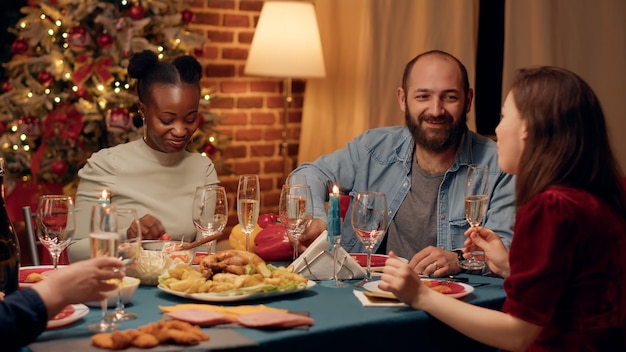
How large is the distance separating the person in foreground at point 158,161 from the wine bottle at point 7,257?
0.71 metres

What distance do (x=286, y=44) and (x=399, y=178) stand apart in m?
1.86

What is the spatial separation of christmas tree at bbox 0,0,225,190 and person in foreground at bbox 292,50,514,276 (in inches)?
73.4

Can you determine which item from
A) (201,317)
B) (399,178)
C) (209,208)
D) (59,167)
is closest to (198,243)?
(209,208)

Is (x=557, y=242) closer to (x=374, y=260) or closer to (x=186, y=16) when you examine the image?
(x=374, y=260)

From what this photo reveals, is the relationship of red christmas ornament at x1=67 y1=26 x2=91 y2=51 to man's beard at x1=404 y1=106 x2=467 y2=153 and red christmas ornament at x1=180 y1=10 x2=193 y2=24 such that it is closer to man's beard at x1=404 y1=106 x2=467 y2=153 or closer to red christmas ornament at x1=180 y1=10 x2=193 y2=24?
red christmas ornament at x1=180 y1=10 x2=193 y2=24

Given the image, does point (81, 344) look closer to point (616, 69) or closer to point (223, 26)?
point (223, 26)

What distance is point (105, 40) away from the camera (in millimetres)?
4844

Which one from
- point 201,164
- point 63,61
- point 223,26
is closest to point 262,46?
point 223,26

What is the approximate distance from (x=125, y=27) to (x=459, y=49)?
1.82 metres

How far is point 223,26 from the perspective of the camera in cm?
551

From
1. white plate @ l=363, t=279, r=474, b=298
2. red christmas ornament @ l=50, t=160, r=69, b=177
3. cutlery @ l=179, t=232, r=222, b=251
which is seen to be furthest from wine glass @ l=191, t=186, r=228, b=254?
red christmas ornament @ l=50, t=160, r=69, b=177

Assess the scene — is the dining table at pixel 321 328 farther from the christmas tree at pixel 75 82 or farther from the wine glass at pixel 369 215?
the christmas tree at pixel 75 82

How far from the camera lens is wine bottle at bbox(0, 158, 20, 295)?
7.04 ft

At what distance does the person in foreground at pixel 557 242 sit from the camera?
1900 mm
